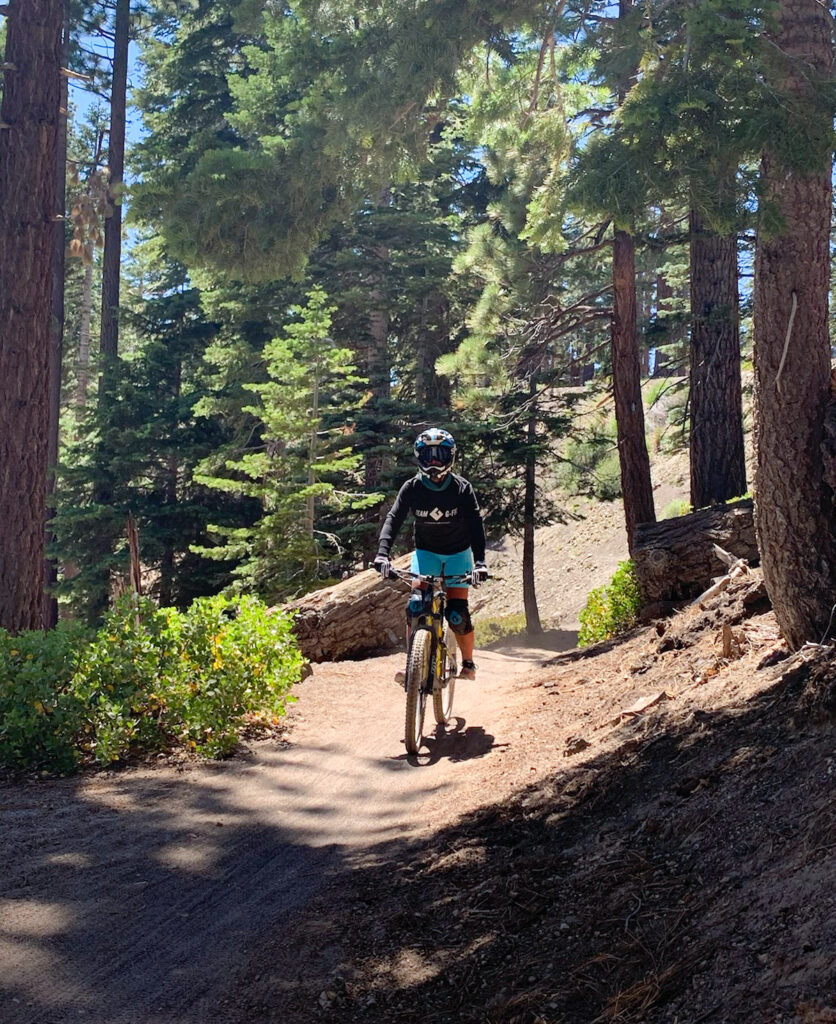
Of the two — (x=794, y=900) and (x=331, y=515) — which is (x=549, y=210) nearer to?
(x=794, y=900)

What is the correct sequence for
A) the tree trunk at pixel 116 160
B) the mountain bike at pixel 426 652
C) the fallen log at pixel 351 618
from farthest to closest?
the tree trunk at pixel 116 160, the fallen log at pixel 351 618, the mountain bike at pixel 426 652

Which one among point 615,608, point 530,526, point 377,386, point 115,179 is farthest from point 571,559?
point 115,179

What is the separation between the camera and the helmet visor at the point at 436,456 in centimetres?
753

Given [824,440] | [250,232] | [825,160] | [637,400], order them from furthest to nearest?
[637,400]
[250,232]
[825,160]
[824,440]

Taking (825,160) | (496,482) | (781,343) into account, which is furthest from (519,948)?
(496,482)

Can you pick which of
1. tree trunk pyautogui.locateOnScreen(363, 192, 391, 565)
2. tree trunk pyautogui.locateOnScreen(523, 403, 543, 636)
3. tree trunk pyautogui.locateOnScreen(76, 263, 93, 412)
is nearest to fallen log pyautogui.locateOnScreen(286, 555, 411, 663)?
tree trunk pyautogui.locateOnScreen(363, 192, 391, 565)

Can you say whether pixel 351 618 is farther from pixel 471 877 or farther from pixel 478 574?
pixel 471 877

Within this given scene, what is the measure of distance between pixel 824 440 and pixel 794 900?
341 cm

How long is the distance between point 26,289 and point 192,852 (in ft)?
26.0

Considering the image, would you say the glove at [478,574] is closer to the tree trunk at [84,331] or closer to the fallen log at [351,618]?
the fallen log at [351,618]

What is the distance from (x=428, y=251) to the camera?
2116 centimetres

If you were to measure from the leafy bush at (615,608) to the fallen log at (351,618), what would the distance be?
2.65m

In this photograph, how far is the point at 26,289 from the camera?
430 inches

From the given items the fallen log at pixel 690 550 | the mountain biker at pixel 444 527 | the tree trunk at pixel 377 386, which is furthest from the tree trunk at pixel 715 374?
the mountain biker at pixel 444 527
